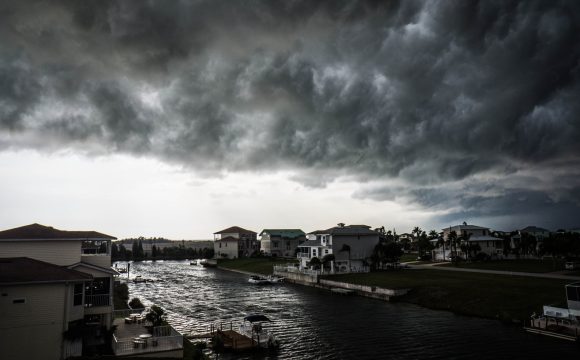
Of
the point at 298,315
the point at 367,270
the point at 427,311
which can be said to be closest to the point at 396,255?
→ the point at 367,270

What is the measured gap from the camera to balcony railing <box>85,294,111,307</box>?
31359 millimetres

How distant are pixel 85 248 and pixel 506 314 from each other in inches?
1876

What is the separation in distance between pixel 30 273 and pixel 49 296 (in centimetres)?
218

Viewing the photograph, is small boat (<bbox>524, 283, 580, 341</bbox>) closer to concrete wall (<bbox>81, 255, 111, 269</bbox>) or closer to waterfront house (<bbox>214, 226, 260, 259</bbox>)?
concrete wall (<bbox>81, 255, 111, 269</bbox>)

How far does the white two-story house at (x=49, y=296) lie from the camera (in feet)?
82.9

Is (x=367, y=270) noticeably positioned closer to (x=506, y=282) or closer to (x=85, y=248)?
(x=506, y=282)

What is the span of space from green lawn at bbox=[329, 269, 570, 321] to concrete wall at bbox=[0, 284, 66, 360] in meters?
45.7

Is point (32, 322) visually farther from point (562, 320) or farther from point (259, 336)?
point (562, 320)

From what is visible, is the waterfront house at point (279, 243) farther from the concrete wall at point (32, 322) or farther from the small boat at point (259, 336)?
the concrete wall at point (32, 322)

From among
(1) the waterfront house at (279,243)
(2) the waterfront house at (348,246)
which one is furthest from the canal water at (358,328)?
(1) the waterfront house at (279,243)

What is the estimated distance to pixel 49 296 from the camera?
26.6m

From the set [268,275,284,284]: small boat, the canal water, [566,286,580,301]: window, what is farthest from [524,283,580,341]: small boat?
[268,275,284,284]: small boat

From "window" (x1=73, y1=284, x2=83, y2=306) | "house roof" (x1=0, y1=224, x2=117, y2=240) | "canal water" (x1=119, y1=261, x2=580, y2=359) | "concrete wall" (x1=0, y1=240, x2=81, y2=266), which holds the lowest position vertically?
"canal water" (x1=119, y1=261, x2=580, y2=359)

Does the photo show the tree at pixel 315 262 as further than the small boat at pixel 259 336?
Yes
